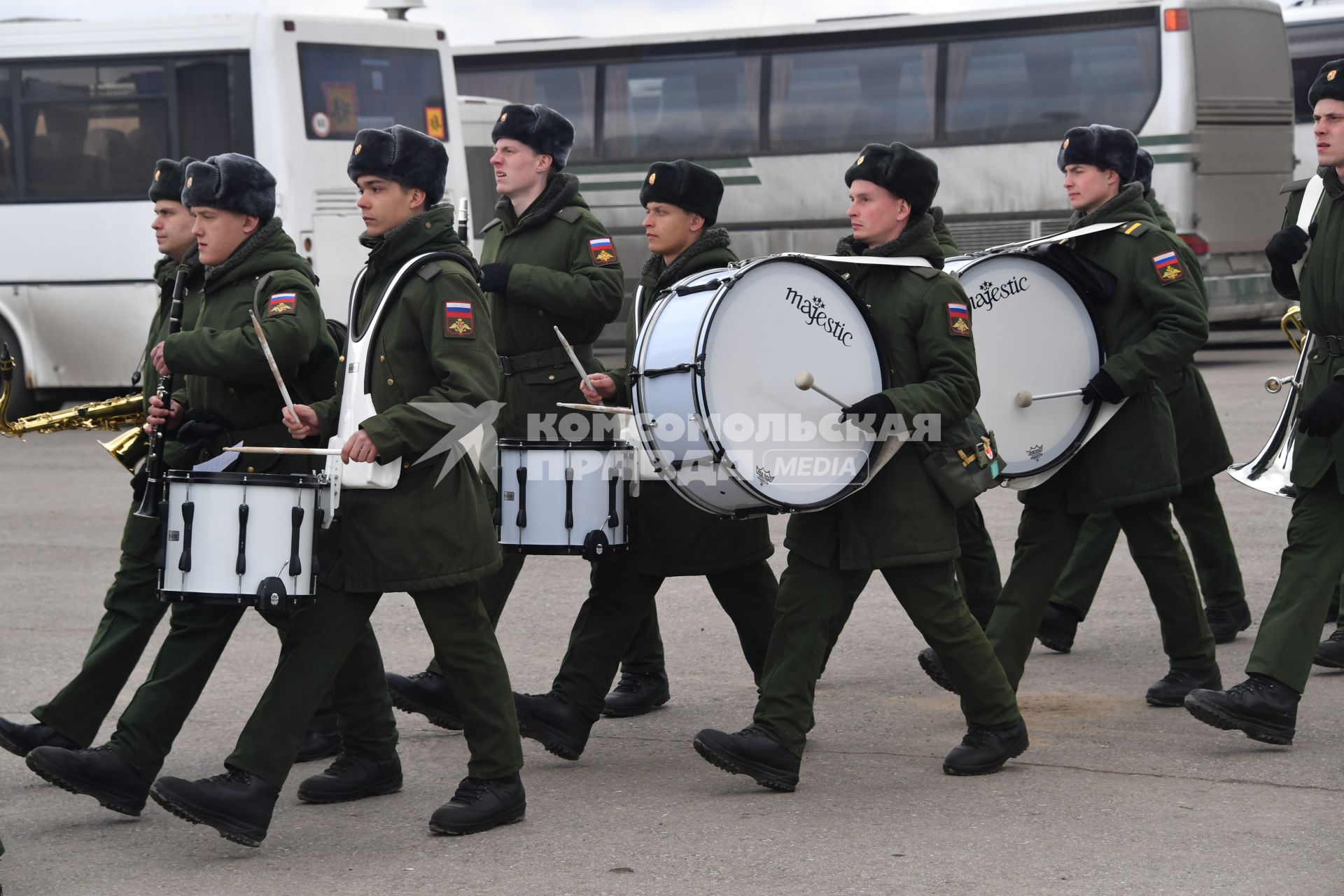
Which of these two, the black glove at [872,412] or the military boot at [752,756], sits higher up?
the black glove at [872,412]

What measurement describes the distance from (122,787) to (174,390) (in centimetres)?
118

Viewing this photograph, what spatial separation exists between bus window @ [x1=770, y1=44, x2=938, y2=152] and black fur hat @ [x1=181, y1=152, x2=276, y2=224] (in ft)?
45.3

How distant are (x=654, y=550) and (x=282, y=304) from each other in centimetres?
137

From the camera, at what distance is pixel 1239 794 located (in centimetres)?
497

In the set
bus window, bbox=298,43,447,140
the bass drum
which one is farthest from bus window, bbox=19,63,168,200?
the bass drum

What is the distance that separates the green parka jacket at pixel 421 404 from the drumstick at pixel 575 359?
0.90 metres

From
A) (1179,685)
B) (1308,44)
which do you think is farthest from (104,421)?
(1308,44)

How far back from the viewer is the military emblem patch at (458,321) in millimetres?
4738

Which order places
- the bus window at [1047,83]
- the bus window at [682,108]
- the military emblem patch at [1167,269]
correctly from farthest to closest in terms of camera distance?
the bus window at [682,108], the bus window at [1047,83], the military emblem patch at [1167,269]

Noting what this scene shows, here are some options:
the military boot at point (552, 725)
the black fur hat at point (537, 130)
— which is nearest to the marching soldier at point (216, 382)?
the military boot at point (552, 725)

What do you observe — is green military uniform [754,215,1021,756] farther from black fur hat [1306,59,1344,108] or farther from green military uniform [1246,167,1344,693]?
black fur hat [1306,59,1344,108]

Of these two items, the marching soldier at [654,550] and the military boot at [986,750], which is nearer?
the military boot at [986,750]

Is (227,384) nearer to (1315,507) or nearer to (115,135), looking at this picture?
(1315,507)

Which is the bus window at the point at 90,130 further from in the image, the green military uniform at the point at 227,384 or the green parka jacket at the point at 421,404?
the green parka jacket at the point at 421,404
